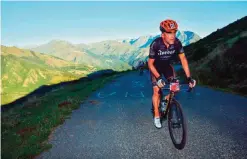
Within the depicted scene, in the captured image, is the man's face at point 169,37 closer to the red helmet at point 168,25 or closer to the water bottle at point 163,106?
the red helmet at point 168,25

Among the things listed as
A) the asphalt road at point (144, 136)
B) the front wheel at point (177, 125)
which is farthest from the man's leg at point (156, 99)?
the asphalt road at point (144, 136)

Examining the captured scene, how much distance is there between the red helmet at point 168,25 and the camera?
6.07m

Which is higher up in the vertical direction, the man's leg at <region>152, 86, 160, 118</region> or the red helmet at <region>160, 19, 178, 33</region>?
the red helmet at <region>160, 19, 178, 33</region>

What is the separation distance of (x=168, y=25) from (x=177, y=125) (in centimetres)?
A: 226

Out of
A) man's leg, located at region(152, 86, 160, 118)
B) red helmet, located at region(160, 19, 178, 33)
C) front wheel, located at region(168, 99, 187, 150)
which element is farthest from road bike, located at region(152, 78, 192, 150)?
red helmet, located at region(160, 19, 178, 33)

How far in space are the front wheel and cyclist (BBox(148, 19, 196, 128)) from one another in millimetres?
519

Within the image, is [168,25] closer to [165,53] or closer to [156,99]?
[165,53]

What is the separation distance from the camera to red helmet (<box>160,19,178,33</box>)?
607 cm

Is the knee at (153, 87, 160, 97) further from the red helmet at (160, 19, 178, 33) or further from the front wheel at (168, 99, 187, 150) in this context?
the red helmet at (160, 19, 178, 33)

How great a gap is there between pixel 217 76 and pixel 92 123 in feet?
45.9

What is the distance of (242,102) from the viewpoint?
446 inches

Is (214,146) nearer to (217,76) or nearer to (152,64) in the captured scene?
(152,64)

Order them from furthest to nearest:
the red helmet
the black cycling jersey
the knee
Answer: the knee → the black cycling jersey → the red helmet

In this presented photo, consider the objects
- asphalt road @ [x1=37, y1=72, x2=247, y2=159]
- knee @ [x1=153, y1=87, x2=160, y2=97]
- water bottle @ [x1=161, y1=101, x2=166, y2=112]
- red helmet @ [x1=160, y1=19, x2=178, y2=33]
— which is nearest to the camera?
asphalt road @ [x1=37, y1=72, x2=247, y2=159]
